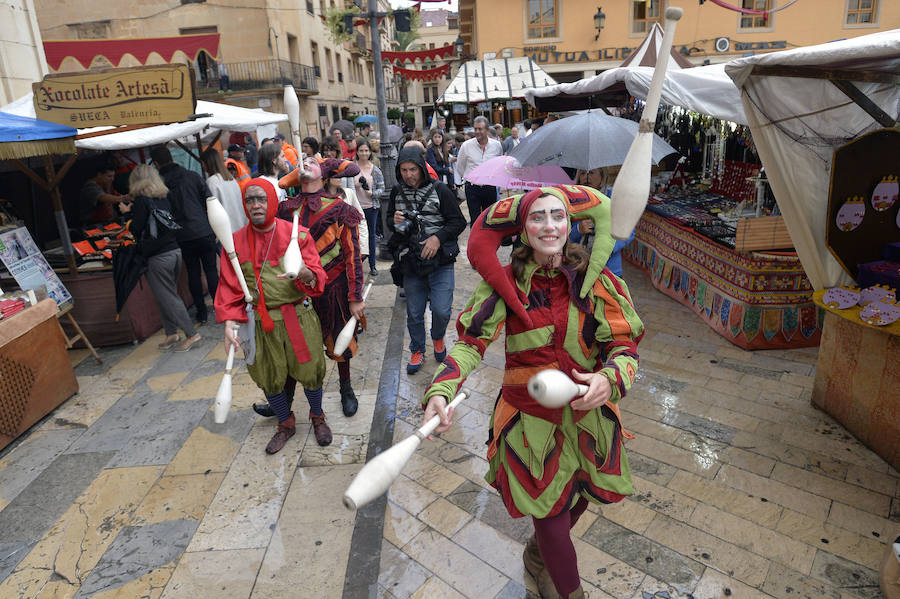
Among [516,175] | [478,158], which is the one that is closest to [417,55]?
[478,158]

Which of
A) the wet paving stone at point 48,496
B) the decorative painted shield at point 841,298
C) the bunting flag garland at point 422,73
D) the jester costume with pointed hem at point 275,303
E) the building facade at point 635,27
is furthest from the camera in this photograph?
the building facade at point 635,27

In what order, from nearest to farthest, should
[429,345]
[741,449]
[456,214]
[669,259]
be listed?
[741,449] → [456,214] → [429,345] → [669,259]

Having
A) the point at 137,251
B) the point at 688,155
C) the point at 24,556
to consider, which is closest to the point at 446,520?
the point at 24,556

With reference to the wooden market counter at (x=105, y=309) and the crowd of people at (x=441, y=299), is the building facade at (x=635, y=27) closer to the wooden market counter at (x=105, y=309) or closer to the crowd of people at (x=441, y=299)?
→ the crowd of people at (x=441, y=299)

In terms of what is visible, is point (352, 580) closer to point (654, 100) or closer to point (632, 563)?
point (632, 563)

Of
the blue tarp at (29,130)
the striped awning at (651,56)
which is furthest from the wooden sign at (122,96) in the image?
the striped awning at (651,56)

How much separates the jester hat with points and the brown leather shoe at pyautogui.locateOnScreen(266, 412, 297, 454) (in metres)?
2.49

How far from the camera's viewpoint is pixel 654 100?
172 centimetres

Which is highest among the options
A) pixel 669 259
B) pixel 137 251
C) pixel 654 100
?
pixel 654 100

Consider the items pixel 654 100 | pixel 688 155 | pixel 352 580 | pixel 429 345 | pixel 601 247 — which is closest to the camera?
pixel 654 100

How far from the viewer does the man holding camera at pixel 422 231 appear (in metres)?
4.61

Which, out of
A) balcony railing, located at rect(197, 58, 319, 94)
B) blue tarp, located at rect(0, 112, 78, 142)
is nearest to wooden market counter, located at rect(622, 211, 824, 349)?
blue tarp, located at rect(0, 112, 78, 142)

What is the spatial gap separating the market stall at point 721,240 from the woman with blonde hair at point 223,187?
4652 millimetres

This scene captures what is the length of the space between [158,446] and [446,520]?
95.9 inches
